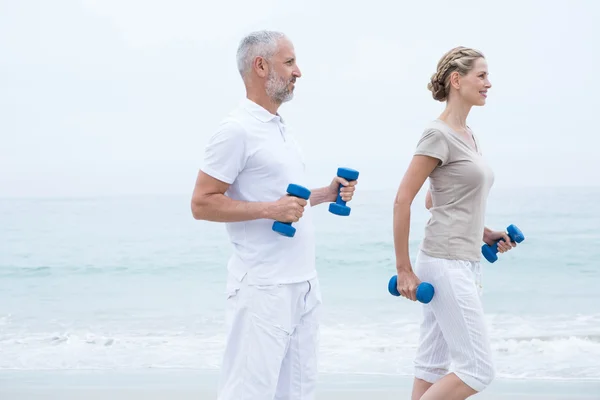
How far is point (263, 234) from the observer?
7.30 ft

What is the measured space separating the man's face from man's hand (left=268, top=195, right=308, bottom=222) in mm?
346

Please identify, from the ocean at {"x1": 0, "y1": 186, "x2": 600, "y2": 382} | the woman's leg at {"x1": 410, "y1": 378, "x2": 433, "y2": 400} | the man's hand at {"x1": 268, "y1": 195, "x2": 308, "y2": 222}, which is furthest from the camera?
the ocean at {"x1": 0, "y1": 186, "x2": 600, "y2": 382}

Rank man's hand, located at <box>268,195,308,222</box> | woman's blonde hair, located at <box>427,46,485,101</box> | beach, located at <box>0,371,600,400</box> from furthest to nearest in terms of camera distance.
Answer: beach, located at <box>0,371,600,400</box>
woman's blonde hair, located at <box>427,46,485,101</box>
man's hand, located at <box>268,195,308,222</box>

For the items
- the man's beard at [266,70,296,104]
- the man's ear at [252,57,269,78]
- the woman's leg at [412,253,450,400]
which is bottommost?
the woman's leg at [412,253,450,400]

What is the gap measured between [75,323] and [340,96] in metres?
13.1

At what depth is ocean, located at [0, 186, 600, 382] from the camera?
5707 mm

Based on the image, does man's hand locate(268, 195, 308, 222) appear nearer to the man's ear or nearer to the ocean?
the man's ear

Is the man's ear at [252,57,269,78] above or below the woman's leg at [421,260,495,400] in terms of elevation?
above

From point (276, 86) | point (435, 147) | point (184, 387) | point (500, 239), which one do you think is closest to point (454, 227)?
point (435, 147)

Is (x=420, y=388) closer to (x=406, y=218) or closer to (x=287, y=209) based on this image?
(x=406, y=218)

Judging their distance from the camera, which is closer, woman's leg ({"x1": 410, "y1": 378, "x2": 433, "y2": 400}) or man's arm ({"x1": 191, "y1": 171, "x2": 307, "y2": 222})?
man's arm ({"x1": 191, "y1": 171, "x2": 307, "y2": 222})

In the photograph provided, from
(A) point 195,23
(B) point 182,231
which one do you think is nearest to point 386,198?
(B) point 182,231

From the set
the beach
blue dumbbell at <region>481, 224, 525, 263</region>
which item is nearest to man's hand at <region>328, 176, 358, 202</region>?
blue dumbbell at <region>481, 224, 525, 263</region>

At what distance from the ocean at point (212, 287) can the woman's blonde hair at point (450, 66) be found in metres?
2.45
